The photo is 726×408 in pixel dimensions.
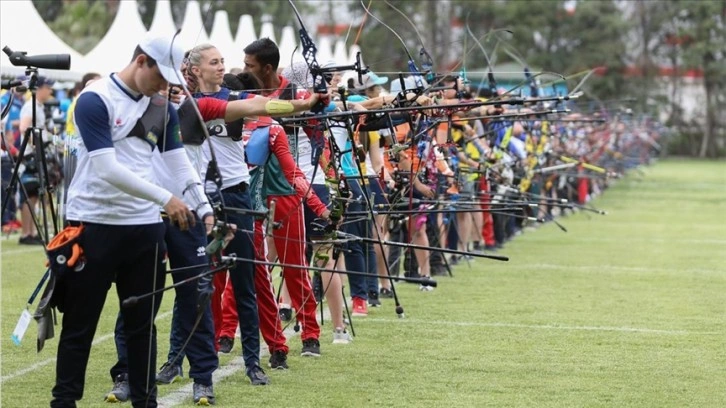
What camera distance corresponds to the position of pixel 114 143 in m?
5.75

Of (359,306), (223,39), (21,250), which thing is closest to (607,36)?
Result: (223,39)

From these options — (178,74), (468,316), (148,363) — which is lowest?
(468,316)

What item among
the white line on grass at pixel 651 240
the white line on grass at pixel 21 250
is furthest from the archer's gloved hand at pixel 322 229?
the white line on grass at pixel 651 240

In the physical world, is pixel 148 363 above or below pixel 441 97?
below

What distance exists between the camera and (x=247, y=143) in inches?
323

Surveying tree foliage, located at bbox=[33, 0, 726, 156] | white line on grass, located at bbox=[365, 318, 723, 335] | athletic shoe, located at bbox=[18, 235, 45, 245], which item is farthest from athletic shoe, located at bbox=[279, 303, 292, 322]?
tree foliage, located at bbox=[33, 0, 726, 156]

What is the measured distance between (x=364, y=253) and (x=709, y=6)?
61864 millimetres

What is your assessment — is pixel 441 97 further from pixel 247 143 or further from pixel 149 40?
pixel 149 40

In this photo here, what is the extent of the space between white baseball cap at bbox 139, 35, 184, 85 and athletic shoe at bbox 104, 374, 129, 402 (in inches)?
75.3

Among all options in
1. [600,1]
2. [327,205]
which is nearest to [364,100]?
[327,205]

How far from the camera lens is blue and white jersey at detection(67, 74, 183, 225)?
5637mm

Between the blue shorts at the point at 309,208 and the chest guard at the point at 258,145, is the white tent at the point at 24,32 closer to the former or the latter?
the blue shorts at the point at 309,208

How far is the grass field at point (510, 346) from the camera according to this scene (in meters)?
7.26

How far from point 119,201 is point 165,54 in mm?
637
